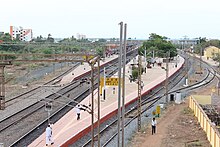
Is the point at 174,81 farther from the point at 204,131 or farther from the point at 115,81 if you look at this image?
the point at 204,131

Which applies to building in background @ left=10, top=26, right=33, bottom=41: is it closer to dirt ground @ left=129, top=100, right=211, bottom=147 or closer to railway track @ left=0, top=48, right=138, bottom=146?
railway track @ left=0, top=48, right=138, bottom=146

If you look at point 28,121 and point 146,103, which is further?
point 146,103

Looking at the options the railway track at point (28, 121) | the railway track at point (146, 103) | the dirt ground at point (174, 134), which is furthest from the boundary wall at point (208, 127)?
the railway track at point (28, 121)

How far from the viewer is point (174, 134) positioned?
20.2 meters

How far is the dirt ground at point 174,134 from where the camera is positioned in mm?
18406

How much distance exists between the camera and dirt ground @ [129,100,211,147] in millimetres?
18406

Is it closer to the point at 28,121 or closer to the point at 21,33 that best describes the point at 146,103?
the point at 28,121

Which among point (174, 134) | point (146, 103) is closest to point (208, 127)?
point (174, 134)

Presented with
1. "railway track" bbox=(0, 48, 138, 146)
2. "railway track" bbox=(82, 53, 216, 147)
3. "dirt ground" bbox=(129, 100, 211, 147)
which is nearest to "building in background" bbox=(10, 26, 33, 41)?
"railway track" bbox=(82, 53, 216, 147)

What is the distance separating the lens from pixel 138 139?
19.3 metres

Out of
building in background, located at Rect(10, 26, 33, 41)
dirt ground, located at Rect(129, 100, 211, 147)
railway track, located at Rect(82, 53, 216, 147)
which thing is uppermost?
building in background, located at Rect(10, 26, 33, 41)

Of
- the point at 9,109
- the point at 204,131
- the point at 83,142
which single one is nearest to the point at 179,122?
the point at 204,131

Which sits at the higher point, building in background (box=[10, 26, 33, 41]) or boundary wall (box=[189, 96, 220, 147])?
building in background (box=[10, 26, 33, 41])

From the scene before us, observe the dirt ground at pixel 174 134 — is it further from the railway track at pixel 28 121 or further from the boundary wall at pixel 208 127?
the railway track at pixel 28 121
